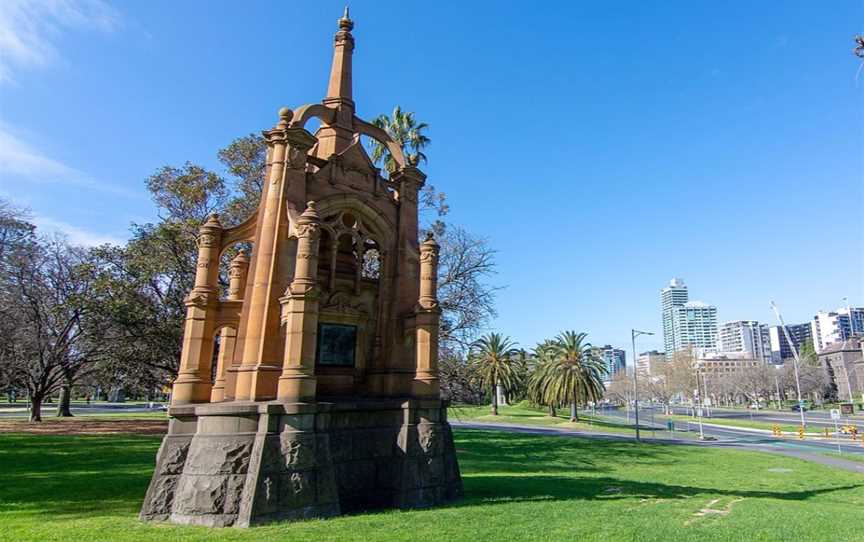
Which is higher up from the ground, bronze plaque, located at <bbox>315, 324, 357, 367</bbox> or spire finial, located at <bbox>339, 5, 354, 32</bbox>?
spire finial, located at <bbox>339, 5, 354, 32</bbox>

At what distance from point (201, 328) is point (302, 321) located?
130 inches

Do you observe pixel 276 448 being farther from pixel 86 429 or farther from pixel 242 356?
pixel 86 429

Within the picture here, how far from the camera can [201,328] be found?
1186 cm

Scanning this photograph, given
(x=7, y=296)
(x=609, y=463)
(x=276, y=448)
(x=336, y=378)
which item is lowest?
(x=609, y=463)

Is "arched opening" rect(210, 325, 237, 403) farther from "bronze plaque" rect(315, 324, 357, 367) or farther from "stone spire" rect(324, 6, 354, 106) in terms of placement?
"stone spire" rect(324, 6, 354, 106)

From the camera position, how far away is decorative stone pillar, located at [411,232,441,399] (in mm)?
12195

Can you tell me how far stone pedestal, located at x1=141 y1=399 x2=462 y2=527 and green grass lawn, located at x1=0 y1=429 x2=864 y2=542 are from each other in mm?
479

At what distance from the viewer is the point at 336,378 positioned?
1212 cm

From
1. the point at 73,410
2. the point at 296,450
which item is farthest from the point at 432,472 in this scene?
the point at 73,410

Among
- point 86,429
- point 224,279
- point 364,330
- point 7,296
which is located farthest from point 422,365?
point 7,296

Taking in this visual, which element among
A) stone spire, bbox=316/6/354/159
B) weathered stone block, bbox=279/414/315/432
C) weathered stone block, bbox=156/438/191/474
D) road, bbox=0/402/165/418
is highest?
stone spire, bbox=316/6/354/159

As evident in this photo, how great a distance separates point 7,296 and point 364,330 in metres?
32.5

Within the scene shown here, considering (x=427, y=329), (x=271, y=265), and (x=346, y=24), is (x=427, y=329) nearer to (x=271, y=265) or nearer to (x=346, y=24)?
(x=271, y=265)

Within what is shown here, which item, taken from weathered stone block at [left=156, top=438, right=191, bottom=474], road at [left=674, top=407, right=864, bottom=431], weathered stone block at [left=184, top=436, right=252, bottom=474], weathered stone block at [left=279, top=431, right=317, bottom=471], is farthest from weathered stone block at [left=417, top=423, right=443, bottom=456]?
road at [left=674, top=407, right=864, bottom=431]
